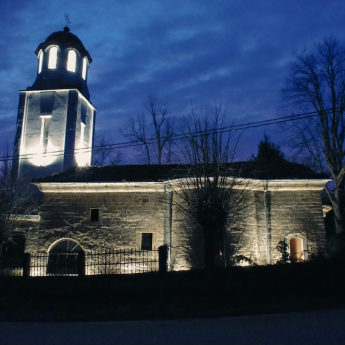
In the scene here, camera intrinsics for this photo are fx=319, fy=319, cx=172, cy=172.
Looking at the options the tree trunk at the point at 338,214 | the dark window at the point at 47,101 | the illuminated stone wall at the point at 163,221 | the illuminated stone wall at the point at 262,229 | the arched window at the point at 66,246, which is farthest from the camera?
the dark window at the point at 47,101

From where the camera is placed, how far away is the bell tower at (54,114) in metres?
22.9

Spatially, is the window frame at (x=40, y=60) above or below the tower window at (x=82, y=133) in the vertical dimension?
above

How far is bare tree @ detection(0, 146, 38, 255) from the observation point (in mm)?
15203

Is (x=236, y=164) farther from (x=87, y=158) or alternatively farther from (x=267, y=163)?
(x=87, y=158)

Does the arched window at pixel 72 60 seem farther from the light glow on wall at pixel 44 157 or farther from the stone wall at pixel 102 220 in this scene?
the stone wall at pixel 102 220

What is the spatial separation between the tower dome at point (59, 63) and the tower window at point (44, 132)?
90.3 inches

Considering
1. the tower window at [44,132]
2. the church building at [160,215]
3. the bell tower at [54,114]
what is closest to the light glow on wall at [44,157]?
the bell tower at [54,114]

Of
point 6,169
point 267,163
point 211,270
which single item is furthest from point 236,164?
point 6,169

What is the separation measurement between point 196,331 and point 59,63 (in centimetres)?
2311

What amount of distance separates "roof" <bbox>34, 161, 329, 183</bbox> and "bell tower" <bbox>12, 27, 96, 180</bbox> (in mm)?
5259

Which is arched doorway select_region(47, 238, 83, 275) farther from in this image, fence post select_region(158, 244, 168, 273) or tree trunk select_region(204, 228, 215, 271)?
tree trunk select_region(204, 228, 215, 271)

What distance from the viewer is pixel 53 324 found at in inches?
313

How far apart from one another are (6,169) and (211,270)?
16.5 m

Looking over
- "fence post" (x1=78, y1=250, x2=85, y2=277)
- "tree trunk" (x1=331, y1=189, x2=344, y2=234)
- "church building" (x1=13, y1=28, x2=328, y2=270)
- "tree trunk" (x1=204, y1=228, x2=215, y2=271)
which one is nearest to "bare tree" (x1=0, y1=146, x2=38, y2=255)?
"church building" (x1=13, y1=28, x2=328, y2=270)
